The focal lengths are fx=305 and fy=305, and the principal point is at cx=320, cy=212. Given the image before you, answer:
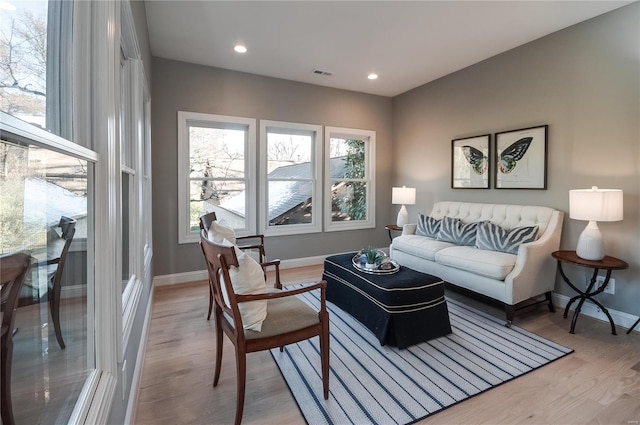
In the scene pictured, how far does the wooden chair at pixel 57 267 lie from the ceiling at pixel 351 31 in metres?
2.59

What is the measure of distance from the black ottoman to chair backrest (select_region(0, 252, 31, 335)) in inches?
81.3

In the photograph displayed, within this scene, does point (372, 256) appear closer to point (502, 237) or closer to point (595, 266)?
point (502, 237)

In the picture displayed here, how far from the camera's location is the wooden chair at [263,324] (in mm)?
1538

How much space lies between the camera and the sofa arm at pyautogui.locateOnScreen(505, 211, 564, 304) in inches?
107

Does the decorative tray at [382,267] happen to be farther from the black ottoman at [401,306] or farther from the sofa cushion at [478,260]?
the sofa cushion at [478,260]

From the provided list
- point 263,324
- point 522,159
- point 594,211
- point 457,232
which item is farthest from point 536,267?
point 263,324

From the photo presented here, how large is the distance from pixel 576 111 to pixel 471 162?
120 cm

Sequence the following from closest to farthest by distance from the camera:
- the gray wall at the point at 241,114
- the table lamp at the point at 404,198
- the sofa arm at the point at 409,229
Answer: the gray wall at the point at 241,114
the sofa arm at the point at 409,229
the table lamp at the point at 404,198

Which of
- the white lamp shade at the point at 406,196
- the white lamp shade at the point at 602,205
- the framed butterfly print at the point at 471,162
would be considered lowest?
the white lamp shade at the point at 602,205

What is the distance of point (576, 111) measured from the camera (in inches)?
120

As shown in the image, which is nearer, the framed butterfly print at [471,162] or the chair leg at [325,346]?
the chair leg at [325,346]

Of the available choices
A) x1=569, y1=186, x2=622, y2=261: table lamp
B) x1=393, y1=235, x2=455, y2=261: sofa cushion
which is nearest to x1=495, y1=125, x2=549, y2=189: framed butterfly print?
x1=569, y1=186, x2=622, y2=261: table lamp

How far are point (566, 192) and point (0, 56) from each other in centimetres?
407

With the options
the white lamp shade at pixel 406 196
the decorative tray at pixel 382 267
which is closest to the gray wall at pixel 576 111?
the white lamp shade at pixel 406 196
